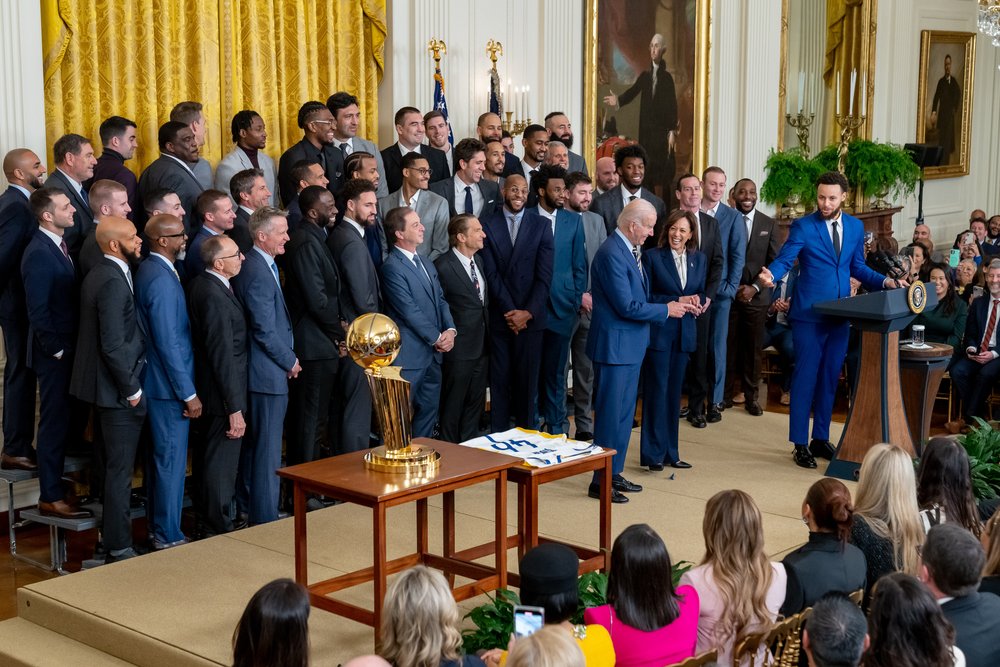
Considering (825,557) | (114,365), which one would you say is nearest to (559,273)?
(114,365)

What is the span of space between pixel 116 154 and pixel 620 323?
317 centimetres

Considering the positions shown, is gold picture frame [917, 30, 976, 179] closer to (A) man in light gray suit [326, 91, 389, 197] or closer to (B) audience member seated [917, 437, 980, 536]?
(A) man in light gray suit [326, 91, 389, 197]

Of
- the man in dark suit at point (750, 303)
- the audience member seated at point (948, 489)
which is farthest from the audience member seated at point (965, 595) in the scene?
the man in dark suit at point (750, 303)

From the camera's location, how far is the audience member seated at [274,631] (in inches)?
132

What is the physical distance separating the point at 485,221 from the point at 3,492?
11.5 feet

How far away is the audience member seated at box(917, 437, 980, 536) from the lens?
5.18 meters

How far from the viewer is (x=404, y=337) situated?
7449mm

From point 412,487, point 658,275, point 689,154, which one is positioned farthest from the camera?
point 689,154

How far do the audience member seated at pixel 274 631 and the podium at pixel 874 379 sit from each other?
16.3 feet

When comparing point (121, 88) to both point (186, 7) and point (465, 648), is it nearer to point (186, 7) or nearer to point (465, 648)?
point (186, 7)

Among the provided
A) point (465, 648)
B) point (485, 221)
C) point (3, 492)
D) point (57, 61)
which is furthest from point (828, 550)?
point (57, 61)

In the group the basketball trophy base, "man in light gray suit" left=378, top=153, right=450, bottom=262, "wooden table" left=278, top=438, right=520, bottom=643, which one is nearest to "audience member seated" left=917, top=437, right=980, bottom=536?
"wooden table" left=278, top=438, right=520, bottom=643

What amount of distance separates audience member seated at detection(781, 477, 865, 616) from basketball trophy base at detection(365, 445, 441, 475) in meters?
1.52

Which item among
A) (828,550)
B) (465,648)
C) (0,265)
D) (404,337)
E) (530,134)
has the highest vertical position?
(530,134)
